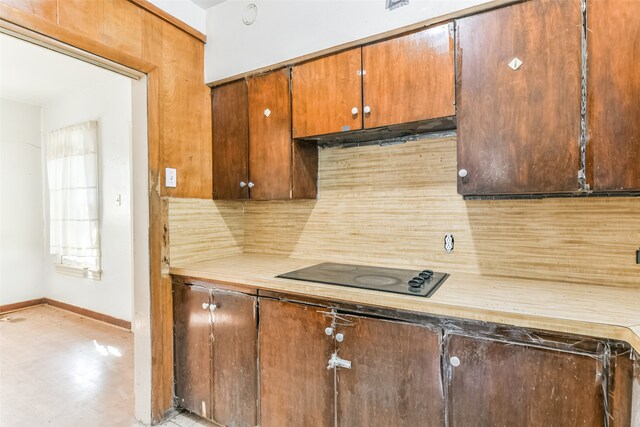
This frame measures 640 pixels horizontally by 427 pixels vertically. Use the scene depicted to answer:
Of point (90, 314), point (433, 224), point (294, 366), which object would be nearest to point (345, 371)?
point (294, 366)

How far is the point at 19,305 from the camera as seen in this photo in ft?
13.6

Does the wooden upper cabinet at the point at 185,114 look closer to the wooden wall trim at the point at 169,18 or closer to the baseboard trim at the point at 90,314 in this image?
the wooden wall trim at the point at 169,18

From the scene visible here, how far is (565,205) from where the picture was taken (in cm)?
155

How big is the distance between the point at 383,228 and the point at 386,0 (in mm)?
1225

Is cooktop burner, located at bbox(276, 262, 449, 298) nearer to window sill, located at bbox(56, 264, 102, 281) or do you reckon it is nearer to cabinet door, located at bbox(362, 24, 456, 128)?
cabinet door, located at bbox(362, 24, 456, 128)

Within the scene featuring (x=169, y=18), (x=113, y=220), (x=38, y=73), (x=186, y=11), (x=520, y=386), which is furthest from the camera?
(x=113, y=220)

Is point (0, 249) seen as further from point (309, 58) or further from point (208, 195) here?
point (309, 58)

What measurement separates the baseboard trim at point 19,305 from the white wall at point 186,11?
431 centimetres

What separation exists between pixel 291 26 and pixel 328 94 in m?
0.50

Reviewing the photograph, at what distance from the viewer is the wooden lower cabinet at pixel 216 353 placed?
5.61ft

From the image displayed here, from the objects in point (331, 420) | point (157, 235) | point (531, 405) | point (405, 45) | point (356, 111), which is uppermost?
point (405, 45)

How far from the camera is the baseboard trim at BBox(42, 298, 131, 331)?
3.45 metres

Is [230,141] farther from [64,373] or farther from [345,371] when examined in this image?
[64,373]

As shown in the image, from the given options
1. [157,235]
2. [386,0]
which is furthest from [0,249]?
[386,0]
